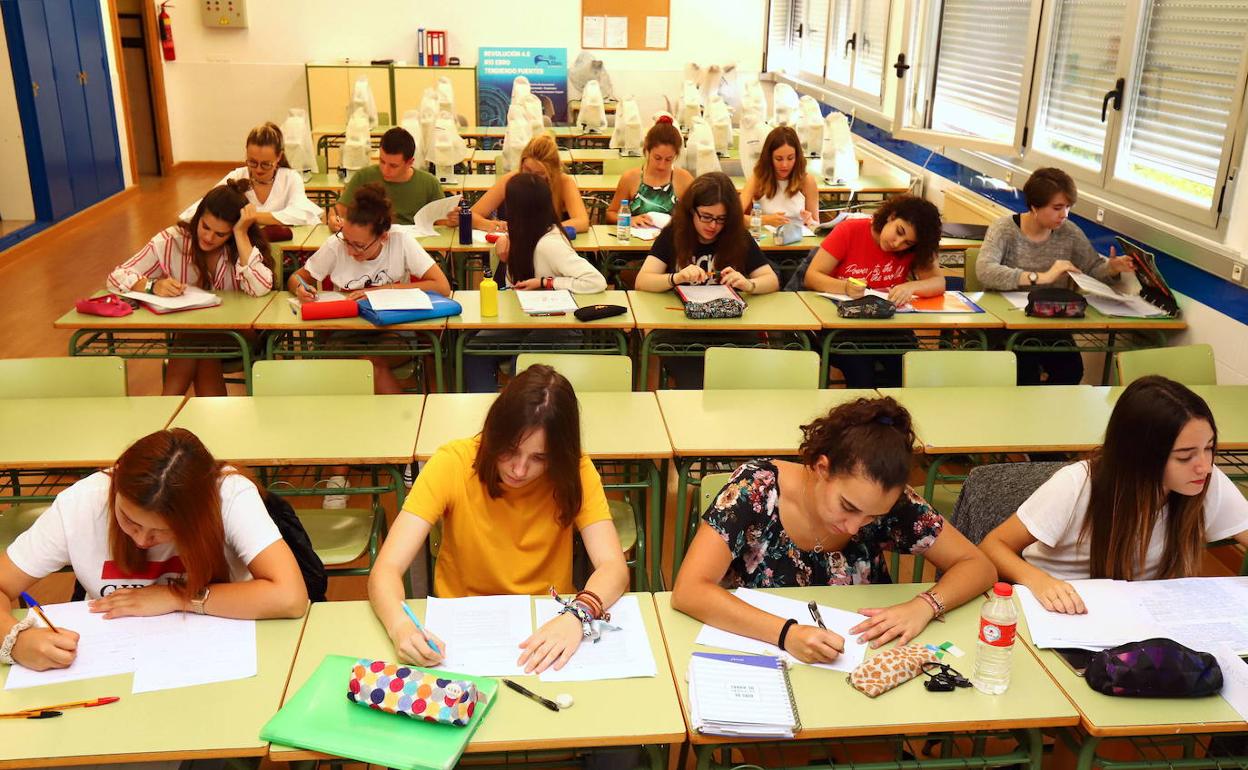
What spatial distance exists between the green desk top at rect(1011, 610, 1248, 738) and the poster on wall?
9995 millimetres

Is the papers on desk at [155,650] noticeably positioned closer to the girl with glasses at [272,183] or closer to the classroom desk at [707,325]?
the classroom desk at [707,325]

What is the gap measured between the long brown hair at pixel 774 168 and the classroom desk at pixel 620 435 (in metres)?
2.70

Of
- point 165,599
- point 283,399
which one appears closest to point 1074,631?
point 165,599

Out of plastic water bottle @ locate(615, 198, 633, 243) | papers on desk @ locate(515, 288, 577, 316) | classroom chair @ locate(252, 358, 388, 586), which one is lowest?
classroom chair @ locate(252, 358, 388, 586)

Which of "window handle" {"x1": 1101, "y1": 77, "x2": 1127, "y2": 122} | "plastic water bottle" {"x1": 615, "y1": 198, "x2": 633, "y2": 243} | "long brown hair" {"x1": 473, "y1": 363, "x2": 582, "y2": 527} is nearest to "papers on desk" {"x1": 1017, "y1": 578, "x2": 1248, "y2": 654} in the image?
"long brown hair" {"x1": 473, "y1": 363, "x2": 582, "y2": 527}

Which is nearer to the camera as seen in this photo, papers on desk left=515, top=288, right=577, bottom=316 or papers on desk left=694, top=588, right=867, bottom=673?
papers on desk left=694, top=588, right=867, bottom=673

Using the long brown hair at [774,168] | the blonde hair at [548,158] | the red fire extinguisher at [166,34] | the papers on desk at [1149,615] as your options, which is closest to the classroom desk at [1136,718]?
the papers on desk at [1149,615]

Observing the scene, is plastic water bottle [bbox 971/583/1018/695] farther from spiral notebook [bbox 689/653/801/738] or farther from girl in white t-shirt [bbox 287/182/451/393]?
girl in white t-shirt [bbox 287/182/451/393]

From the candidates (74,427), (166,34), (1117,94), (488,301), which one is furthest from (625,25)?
(74,427)

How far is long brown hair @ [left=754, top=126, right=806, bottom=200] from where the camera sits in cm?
557

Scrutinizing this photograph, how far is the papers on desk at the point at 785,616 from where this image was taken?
1987 mm

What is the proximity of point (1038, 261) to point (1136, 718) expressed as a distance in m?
3.07

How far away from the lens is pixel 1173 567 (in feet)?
7.66

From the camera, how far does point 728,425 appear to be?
3078 mm
